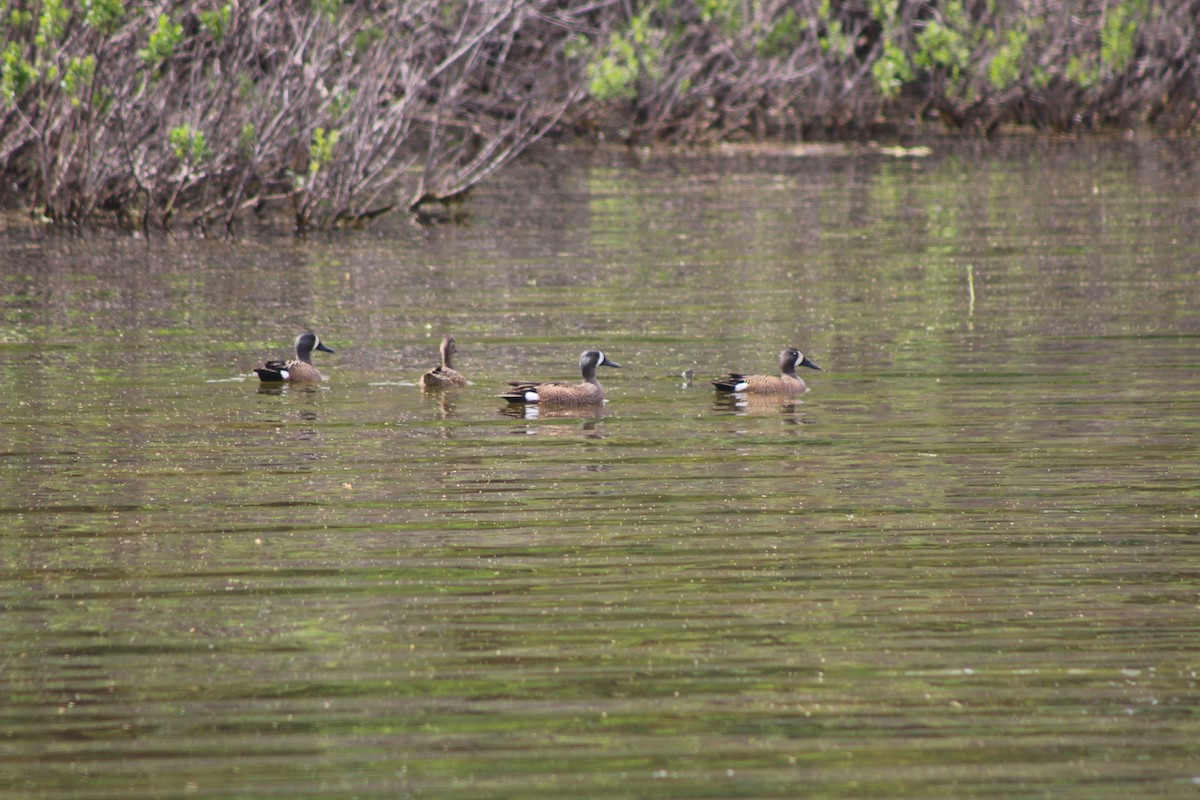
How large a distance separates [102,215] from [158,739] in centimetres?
2026

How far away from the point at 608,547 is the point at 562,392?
3865mm

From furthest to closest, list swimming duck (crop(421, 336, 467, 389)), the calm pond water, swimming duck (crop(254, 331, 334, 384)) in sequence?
1. swimming duck (crop(254, 331, 334, 384))
2. swimming duck (crop(421, 336, 467, 389))
3. the calm pond water

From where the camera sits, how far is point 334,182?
23641mm

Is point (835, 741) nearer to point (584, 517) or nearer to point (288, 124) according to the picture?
point (584, 517)

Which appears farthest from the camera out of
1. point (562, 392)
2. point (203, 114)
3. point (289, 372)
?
point (203, 114)

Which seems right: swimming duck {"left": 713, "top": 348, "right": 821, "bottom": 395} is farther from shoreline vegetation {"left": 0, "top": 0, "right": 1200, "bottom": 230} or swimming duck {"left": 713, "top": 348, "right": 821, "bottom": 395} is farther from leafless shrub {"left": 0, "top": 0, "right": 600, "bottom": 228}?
shoreline vegetation {"left": 0, "top": 0, "right": 1200, "bottom": 230}

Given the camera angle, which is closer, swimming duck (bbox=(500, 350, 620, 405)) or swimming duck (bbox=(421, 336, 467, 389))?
swimming duck (bbox=(500, 350, 620, 405))

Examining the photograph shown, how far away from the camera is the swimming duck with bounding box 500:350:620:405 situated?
1175cm

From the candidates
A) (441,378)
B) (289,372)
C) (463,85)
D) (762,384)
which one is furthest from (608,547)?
(463,85)

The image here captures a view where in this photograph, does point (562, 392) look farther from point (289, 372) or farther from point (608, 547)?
point (608, 547)

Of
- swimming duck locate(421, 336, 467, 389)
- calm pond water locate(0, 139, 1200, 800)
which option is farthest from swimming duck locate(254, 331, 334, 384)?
swimming duck locate(421, 336, 467, 389)

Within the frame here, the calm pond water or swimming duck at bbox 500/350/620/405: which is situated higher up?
swimming duck at bbox 500/350/620/405

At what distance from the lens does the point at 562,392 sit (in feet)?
38.5

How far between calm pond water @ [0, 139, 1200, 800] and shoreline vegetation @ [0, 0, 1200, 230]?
561cm
